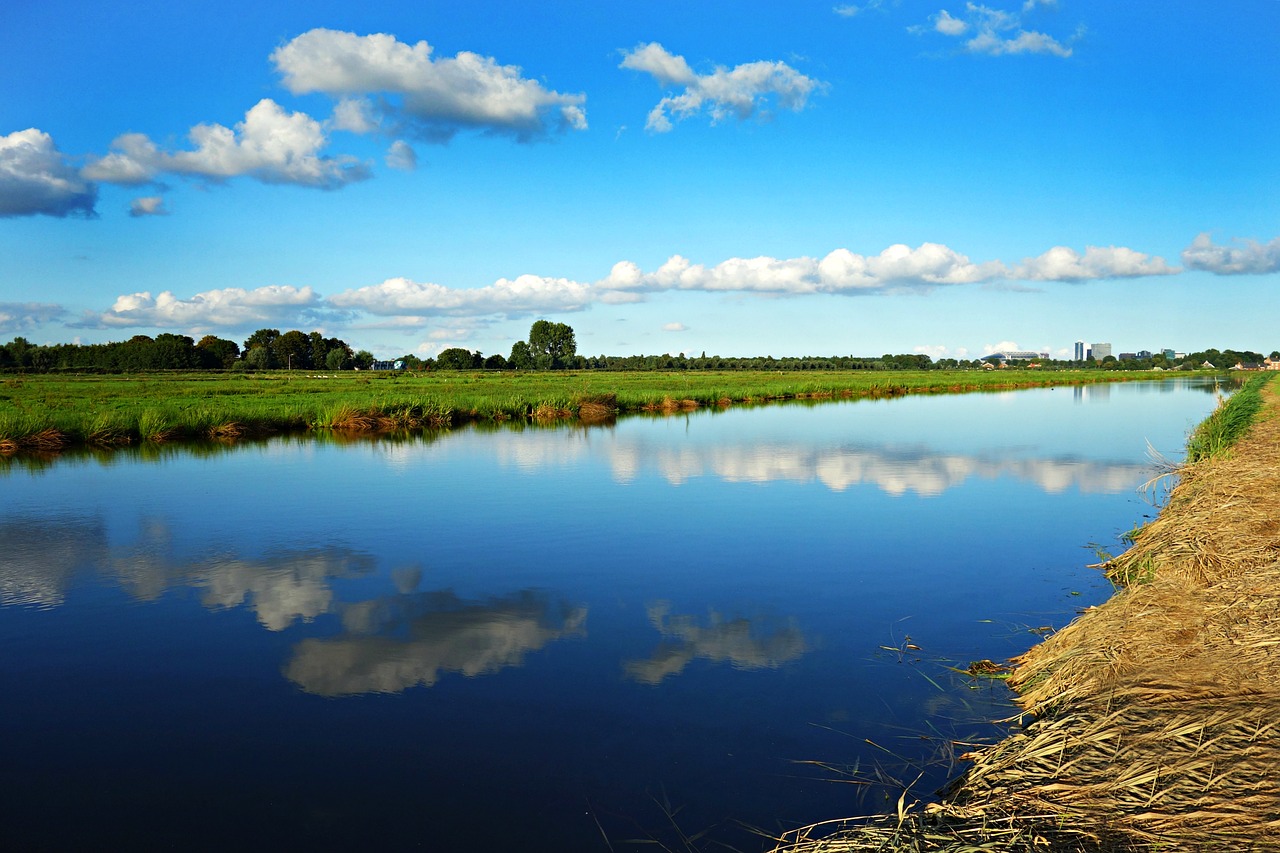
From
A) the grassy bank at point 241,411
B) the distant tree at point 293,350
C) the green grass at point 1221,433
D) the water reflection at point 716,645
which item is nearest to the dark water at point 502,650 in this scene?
the water reflection at point 716,645

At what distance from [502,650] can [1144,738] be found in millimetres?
4145

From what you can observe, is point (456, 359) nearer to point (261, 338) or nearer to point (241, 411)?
point (261, 338)

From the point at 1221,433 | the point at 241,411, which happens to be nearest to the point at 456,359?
the point at 241,411

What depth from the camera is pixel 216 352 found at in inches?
4131

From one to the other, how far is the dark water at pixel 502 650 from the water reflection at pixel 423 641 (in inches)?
1.4

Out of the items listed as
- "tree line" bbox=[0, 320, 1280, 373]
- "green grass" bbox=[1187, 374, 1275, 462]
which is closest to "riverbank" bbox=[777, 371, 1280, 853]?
"green grass" bbox=[1187, 374, 1275, 462]

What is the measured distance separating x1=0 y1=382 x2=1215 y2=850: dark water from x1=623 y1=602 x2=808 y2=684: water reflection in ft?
0.09

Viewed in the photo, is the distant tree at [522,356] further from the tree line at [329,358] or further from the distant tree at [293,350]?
the distant tree at [293,350]

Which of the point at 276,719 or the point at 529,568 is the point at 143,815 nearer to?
the point at 276,719

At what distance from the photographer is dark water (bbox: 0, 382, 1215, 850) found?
4.04 meters

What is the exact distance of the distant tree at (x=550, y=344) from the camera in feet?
398

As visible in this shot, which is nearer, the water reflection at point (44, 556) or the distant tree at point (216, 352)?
the water reflection at point (44, 556)

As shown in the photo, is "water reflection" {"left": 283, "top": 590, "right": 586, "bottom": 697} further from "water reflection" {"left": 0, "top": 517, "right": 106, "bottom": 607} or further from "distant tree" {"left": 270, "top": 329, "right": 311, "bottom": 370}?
"distant tree" {"left": 270, "top": 329, "right": 311, "bottom": 370}

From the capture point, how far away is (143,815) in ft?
12.9
